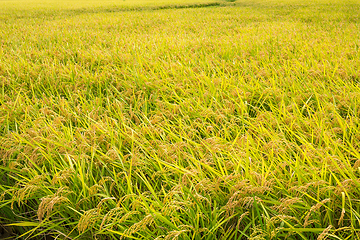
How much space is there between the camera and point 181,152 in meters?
1.85

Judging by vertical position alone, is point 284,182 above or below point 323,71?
below

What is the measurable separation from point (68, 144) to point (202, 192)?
1.08 m

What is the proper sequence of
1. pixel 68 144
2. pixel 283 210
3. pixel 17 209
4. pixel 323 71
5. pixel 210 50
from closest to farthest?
1. pixel 283 210
2. pixel 17 209
3. pixel 68 144
4. pixel 323 71
5. pixel 210 50

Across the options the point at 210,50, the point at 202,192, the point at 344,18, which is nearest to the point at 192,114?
the point at 202,192

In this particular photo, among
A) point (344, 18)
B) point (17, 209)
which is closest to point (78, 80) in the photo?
point (17, 209)

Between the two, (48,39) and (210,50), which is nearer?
(210,50)

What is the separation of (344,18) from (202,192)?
10152 mm

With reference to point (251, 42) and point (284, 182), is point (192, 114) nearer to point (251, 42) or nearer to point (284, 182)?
point (284, 182)

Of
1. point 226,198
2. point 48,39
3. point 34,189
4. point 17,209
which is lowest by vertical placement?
point 17,209

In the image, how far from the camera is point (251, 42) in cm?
504

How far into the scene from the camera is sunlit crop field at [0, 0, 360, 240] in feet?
4.71

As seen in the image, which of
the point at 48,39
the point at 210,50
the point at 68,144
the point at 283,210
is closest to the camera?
the point at 283,210

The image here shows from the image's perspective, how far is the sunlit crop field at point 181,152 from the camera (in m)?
1.44

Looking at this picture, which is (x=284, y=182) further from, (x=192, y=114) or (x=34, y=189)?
(x=34, y=189)
